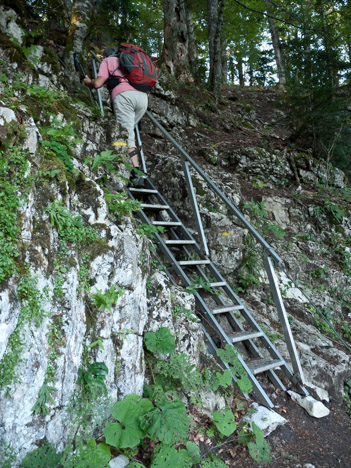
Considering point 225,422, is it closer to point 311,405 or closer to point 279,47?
point 311,405

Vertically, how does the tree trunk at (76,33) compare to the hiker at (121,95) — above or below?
above

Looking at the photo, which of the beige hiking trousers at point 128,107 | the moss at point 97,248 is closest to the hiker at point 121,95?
the beige hiking trousers at point 128,107

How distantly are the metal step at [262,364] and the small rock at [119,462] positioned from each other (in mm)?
1595

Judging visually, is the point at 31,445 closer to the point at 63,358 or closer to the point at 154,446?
the point at 63,358

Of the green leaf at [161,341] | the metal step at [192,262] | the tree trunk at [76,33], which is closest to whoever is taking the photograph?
the green leaf at [161,341]

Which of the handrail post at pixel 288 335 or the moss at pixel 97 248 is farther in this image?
the handrail post at pixel 288 335

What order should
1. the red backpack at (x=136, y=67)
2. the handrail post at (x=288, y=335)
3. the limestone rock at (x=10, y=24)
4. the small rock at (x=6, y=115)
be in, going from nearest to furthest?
the small rock at (x=6, y=115), the handrail post at (x=288, y=335), the red backpack at (x=136, y=67), the limestone rock at (x=10, y=24)

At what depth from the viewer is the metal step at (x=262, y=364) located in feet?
11.4

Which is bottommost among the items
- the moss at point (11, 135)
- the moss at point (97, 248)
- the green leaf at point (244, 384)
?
the green leaf at point (244, 384)

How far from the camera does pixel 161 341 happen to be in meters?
2.91

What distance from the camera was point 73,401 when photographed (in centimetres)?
223

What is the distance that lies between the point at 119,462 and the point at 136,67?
4.66m

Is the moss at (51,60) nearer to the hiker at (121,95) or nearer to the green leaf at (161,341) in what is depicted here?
the hiker at (121,95)

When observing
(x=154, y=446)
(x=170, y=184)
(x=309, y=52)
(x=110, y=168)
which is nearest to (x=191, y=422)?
(x=154, y=446)
